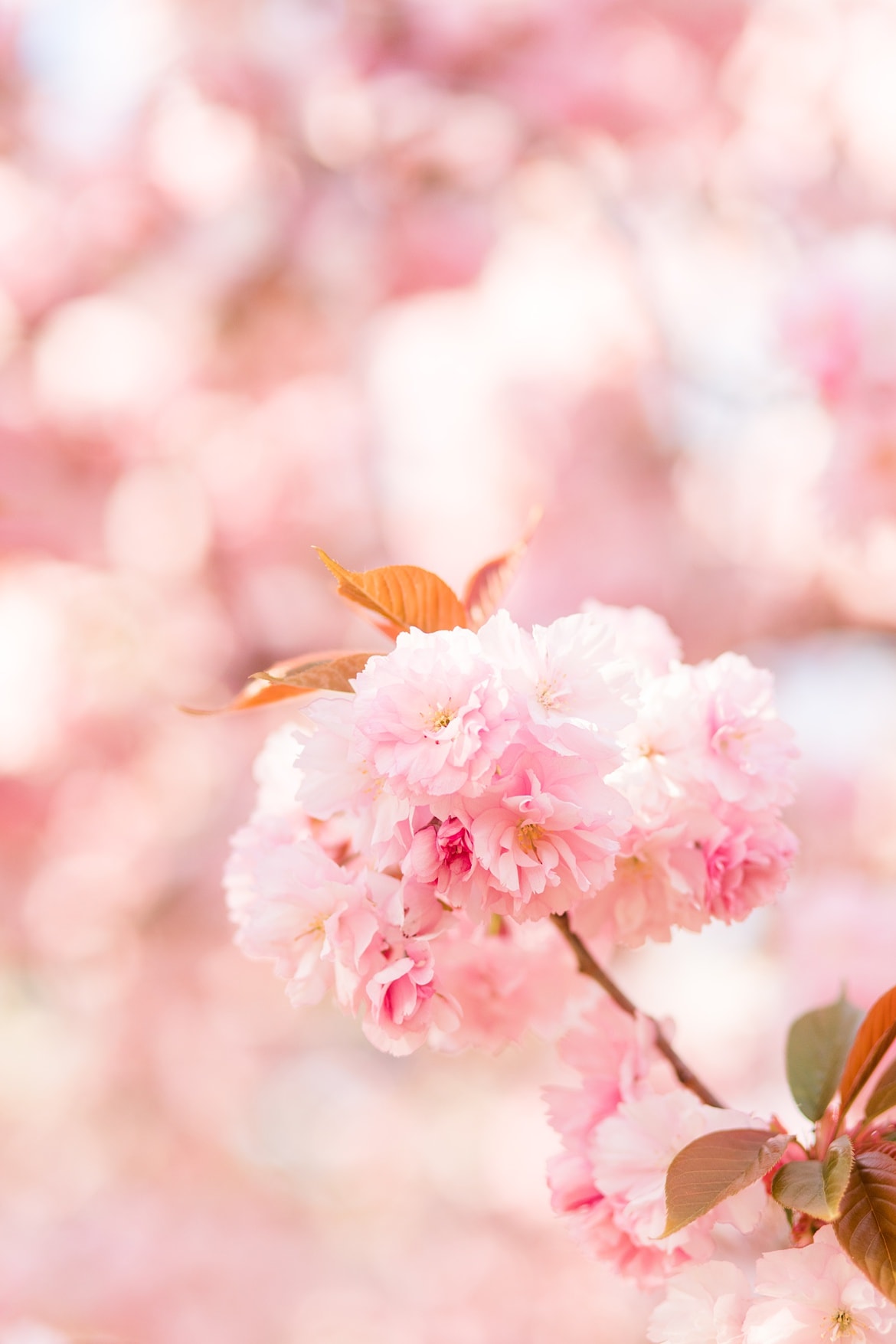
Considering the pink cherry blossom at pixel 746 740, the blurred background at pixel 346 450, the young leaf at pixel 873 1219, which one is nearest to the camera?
the young leaf at pixel 873 1219

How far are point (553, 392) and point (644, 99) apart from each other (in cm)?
77

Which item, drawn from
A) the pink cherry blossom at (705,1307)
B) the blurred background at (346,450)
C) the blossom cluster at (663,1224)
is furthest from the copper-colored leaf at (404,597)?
the blurred background at (346,450)

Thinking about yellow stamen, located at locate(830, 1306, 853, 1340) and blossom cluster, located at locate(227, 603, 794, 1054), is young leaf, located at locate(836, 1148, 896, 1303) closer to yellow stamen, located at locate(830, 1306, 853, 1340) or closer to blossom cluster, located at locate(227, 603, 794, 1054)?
yellow stamen, located at locate(830, 1306, 853, 1340)

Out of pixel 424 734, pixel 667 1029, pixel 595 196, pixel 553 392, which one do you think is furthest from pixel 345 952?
pixel 553 392

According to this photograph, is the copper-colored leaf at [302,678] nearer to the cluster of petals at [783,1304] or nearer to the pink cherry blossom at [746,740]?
the pink cherry blossom at [746,740]

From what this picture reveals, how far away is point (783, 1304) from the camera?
465 millimetres

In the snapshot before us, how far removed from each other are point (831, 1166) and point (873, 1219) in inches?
1.1

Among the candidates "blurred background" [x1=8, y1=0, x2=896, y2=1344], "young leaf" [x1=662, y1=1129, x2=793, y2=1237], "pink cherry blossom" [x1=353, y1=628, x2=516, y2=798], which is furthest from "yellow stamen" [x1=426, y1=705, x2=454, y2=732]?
"blurred background" [x1=8, y1=0, x2=896, y2=1344]

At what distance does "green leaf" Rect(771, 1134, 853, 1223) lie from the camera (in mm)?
452

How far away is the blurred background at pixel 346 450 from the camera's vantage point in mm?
2406

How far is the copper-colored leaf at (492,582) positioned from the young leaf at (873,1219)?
35 cm

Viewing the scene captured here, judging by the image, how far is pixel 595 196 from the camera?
8.17 feet

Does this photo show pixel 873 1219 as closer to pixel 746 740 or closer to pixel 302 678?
pixel 746 740

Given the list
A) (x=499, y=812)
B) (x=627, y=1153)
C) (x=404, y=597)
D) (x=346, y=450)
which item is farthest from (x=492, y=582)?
(x=346, y=450)
